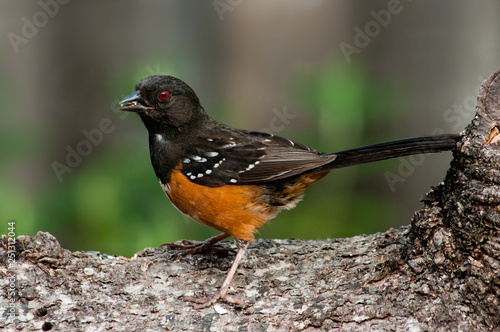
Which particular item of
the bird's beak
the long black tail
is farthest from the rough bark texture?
the bird's beak

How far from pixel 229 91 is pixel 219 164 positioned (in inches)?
110

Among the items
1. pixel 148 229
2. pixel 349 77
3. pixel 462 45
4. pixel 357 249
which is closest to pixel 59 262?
pixel 148 229

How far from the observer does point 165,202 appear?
4168mm

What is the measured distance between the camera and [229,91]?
19.9ft

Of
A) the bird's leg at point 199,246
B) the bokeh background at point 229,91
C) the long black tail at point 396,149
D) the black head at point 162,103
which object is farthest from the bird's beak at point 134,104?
the long black tail at point 396,149

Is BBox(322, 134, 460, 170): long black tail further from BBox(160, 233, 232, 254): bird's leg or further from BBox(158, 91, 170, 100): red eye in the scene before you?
BBox(158, 91, 170, 100): red eye

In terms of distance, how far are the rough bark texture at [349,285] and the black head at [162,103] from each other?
3.58 feet

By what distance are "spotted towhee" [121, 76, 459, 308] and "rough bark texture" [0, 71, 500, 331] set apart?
21.8 inches

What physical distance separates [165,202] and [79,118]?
85.4 inches

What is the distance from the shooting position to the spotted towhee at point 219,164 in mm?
3311

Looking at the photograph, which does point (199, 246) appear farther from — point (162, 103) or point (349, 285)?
point (349, 285)

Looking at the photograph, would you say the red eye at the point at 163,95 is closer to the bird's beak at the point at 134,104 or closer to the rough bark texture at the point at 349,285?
the bird's beak at the point at 134,104

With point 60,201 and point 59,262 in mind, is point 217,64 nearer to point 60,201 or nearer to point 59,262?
point 60,201

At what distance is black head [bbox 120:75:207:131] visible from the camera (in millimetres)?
3471
